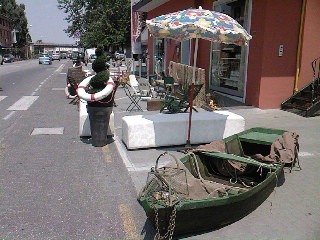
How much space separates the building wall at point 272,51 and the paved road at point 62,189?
18.8ft

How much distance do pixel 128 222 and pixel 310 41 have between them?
29.7 ft

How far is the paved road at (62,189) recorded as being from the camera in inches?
144

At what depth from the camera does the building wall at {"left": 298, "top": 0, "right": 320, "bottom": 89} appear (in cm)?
1005

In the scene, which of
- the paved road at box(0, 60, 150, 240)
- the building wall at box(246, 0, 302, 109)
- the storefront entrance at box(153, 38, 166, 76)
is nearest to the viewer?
the paved road at box(0, 60, 150, 240)

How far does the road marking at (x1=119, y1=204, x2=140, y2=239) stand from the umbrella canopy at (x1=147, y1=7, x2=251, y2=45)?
2924 millimetres

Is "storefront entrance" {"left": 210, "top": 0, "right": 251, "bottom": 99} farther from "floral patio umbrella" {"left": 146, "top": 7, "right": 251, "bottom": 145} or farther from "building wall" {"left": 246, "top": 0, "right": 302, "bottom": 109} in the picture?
"floral patio umbrella" {"left": 146, "top": 7, "right": 251, "bottom": 145}

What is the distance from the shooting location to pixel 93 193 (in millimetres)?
4523

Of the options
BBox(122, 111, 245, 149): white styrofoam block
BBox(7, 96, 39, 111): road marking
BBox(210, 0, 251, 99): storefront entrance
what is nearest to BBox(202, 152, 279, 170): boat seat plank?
BBox(122, 111, 245, 149): white styrofoam block

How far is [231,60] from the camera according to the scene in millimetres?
12289

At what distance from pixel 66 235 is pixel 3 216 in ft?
3.11

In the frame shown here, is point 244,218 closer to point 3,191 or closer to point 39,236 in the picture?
point 39,236

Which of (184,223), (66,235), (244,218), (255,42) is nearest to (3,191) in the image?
(66,235)

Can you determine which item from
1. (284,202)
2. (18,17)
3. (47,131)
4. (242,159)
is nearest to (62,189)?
(242,159)

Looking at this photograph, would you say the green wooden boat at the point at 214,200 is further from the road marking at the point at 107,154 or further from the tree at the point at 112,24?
the tree at the point at 112,24
